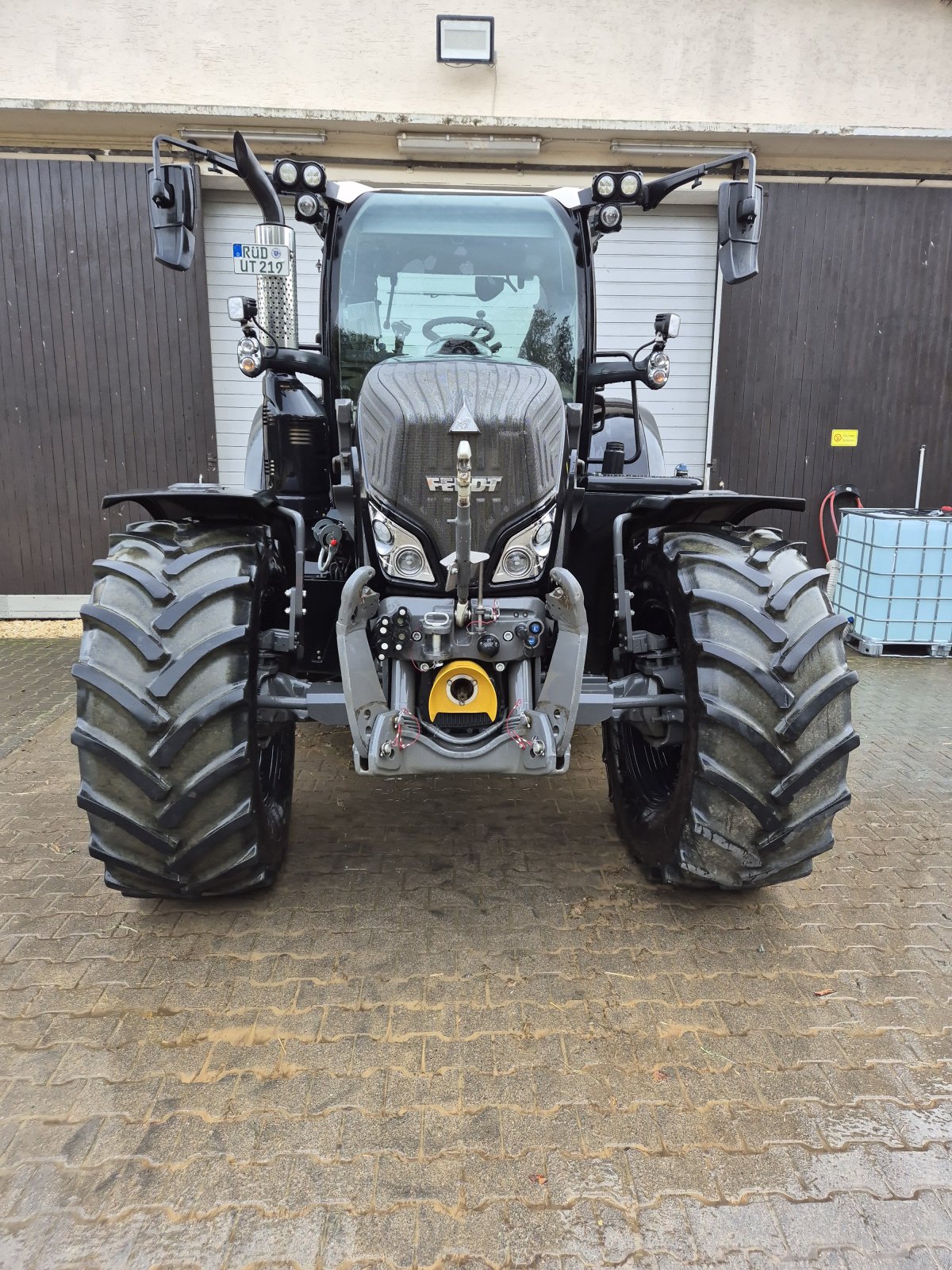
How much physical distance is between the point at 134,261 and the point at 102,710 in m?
6.21

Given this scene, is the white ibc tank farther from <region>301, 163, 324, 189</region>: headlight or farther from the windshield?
<region>301, 163, 324, 189</region>: headlight

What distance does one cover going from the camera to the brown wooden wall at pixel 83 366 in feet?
23.3

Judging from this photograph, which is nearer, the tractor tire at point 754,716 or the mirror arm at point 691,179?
the tractor tire at point 754,716

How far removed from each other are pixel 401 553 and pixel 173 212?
151cm

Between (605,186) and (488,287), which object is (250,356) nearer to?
(488,287)

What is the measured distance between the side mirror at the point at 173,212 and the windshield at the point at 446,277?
62 cm

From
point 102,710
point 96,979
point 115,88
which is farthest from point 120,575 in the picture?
point 115,88

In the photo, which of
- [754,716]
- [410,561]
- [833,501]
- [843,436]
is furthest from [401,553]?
[843,436]

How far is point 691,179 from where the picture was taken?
10.0 feet

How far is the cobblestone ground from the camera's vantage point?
176cm

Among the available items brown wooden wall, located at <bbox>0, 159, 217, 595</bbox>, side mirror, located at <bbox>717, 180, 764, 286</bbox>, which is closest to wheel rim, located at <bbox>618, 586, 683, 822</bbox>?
side mirror, located at <bbox>717, 180, 764, 286</bbox>

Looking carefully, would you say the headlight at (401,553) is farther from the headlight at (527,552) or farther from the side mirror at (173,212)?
the side mirror at (173,212)

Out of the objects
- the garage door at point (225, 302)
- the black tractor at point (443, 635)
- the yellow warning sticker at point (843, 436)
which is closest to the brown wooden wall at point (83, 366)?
the garage door at point (225, 302)

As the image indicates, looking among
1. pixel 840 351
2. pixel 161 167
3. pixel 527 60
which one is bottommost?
pixel 840 351
